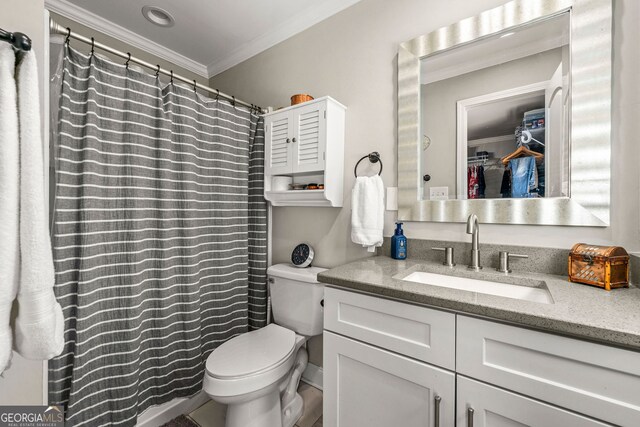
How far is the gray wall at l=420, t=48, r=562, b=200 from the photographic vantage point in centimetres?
115

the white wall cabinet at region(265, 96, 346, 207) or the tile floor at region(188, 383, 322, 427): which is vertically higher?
the white wall cabinet at region(265, 96, 346, 207)

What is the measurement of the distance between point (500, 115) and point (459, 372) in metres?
1.06

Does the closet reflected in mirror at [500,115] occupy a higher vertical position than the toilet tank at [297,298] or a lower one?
higher

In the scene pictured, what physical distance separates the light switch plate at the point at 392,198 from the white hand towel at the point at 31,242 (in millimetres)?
1325

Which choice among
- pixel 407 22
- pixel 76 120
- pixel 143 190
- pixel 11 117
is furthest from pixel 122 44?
pixel 407 22

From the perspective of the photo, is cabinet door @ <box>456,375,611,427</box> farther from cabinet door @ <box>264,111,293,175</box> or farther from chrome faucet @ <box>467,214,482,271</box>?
cabinet door @ <box>264,111,293,175</box>

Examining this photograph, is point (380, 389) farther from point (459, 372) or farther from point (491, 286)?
point (491, 286)

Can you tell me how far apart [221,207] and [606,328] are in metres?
1.70

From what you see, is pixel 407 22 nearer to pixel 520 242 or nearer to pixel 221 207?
pixel 520 242

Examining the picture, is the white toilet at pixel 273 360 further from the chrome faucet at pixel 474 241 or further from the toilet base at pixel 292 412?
the chrome faucet at pixel 474 241

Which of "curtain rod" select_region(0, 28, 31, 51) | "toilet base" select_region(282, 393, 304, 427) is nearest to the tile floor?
"toilet base" select_region(282, 393, 304, 427)

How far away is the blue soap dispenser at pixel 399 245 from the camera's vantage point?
134 centimetres

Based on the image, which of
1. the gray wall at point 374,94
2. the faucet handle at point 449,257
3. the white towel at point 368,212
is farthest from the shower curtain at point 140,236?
the faucet handle at point 449,257

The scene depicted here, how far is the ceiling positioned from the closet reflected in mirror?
2.73 feet
